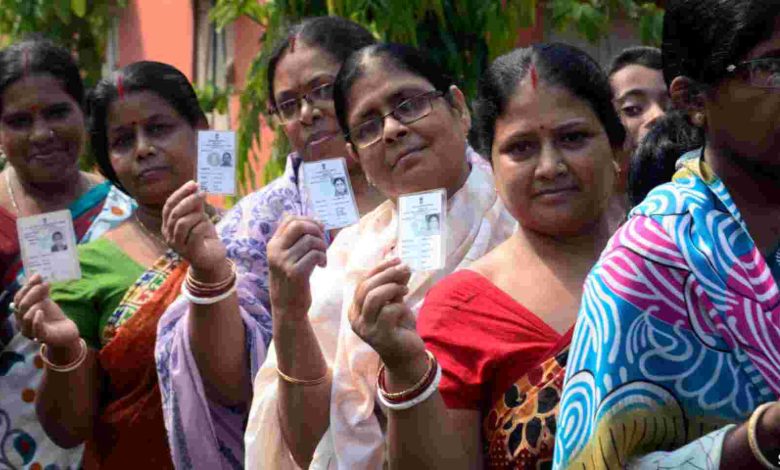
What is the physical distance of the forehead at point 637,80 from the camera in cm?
457

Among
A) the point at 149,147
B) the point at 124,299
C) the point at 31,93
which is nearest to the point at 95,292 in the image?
the point at 124,299

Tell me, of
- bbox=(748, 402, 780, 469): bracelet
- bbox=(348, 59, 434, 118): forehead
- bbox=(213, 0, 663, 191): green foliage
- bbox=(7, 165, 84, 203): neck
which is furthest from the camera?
bbox=(213, 0, 663, 191): green foliage

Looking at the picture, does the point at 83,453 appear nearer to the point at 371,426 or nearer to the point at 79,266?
the point at 79,266

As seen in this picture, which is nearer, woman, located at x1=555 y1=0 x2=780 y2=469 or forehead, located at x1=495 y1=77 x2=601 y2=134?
woman, located at x1=555 y1=0 x2=780 y2=469

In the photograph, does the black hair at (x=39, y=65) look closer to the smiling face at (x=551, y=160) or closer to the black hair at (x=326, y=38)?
the black hair at (x=326, y=38)

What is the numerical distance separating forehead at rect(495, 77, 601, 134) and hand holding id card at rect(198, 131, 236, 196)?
3.61ft

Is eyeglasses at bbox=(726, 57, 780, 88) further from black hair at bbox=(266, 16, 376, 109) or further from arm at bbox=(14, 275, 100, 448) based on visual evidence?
arm at bbox=(14, 275, 100, 448)

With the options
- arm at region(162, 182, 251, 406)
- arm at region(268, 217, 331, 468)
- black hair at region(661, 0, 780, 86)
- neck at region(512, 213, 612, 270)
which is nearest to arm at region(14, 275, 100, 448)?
arm at region(162, 182, 251, 406)

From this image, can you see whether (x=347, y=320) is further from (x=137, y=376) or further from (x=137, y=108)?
Result: (x=137, y=108)

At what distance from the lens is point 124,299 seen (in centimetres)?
431

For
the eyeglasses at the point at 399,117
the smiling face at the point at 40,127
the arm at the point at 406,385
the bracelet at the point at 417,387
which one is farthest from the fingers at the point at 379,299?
the smiling face at the point at 40,127

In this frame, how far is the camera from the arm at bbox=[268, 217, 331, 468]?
3.36 m

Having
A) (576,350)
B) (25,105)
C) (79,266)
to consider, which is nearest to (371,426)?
(576,350)

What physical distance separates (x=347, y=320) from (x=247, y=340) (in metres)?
0.81
